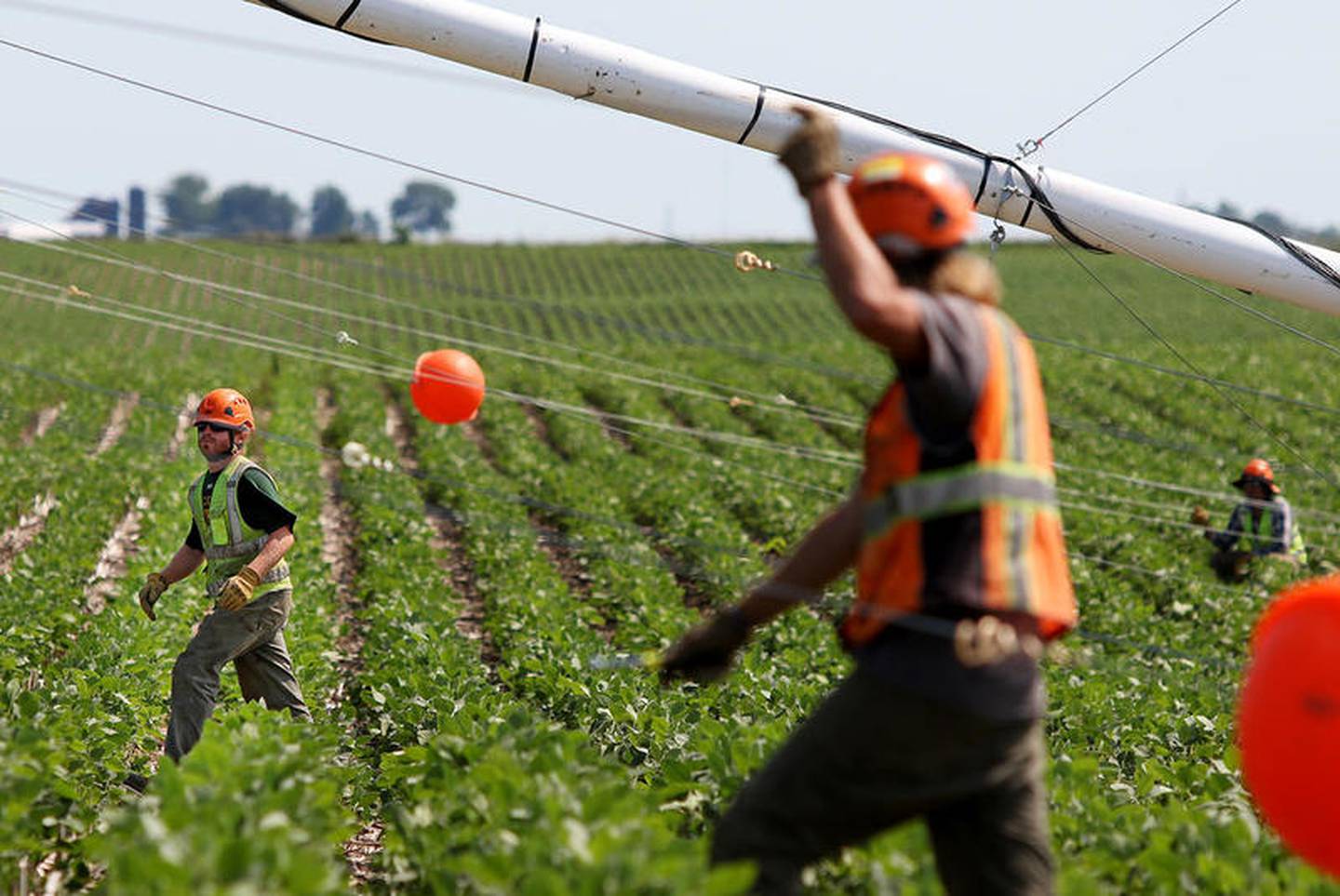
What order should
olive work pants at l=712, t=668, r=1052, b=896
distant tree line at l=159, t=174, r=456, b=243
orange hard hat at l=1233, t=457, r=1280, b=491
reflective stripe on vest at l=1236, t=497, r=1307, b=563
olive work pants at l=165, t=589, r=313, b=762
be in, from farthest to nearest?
distant tree line at l=159, t=174, r=456, b=243 → reflective stripe on vest at l=1236, t=497, r=1307, b=563 → orange hard hat at l=1233, t=457, r=1280, b=491 → olive work pants at l=165, t=589, r=313, b=762 → olive work pants at l=712, t=668, r=1052, b=896

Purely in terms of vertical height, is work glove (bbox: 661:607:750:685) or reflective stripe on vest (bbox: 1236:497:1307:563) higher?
work glove (bbox: 661:607:750:685)

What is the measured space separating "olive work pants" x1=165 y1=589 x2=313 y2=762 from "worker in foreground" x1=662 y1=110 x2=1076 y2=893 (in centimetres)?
383

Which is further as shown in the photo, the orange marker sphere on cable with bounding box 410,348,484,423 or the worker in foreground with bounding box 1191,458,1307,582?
the worker in foreground with bounding box 1191,458,1307,582

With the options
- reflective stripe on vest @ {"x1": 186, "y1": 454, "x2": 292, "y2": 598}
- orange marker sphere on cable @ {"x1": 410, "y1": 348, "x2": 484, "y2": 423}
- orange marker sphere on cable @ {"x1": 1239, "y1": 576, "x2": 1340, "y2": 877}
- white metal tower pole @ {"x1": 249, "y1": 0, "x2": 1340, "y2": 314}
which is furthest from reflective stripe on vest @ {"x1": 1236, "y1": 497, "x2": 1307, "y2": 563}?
orange marker sphere on cable @ {"x1": 1239, "y1": 576, "x2": 1340, "y2": 877}

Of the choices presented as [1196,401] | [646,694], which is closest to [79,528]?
[646,694]

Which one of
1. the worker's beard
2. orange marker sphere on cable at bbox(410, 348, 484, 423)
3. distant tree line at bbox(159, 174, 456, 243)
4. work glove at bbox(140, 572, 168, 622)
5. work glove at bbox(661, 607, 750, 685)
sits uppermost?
work glove at bbox(661, 607, 750, 685)

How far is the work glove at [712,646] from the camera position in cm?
398

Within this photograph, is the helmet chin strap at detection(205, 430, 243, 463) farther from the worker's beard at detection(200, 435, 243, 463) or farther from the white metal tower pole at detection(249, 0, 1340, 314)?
the white metal tower pole at detection(249, 0, 1340, 314)

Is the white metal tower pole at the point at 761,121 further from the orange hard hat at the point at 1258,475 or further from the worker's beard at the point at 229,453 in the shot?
the orange hard hat at the point at 1258,475

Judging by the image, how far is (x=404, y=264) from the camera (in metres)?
71.6

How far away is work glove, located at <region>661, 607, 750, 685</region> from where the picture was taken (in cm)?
398

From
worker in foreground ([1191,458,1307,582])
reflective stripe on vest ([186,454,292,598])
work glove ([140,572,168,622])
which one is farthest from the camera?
worker in foreground ([1191,458,1307,582])

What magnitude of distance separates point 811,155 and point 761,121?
271 centimetres

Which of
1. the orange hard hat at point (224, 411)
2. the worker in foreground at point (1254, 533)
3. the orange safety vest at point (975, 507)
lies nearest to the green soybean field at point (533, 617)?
the worker in foreground at point (1254, 533)
